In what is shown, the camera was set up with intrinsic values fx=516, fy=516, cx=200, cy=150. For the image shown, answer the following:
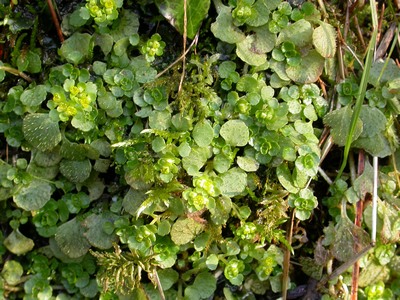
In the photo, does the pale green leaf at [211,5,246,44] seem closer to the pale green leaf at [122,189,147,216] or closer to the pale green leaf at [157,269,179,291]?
the pale green leaf at [122,189,147,216]

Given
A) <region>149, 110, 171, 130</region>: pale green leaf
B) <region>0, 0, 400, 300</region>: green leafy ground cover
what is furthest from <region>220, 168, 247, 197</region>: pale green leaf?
<region>149, 110, 171, 130</region>: pale green leaf

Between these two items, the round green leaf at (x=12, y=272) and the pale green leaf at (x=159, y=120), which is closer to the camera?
the pale green leaf at (x=159, y=120)

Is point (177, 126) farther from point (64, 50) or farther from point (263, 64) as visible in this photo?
point (64, 50)

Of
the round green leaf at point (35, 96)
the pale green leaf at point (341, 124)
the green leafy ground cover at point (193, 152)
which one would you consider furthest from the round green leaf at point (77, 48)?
the pale green leaf at point (341, 124)

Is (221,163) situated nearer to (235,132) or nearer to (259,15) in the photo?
(235,132)

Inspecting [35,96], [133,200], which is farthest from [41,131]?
[133,200]

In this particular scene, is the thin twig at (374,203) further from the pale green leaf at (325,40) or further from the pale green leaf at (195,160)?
the pale green leaf at (195,160)
